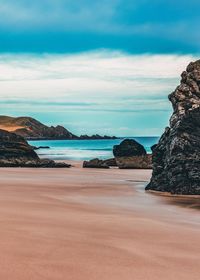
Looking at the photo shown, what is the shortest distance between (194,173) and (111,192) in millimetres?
3308

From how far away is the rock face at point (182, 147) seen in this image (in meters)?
17.5

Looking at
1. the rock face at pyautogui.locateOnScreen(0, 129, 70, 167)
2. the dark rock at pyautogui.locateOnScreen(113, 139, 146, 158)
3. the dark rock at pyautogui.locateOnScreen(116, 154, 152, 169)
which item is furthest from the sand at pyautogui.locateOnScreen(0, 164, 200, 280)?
the dark rock at pyautogui.locateOnScreen(113, 139, 146, 158)

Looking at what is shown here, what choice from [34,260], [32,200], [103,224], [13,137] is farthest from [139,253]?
[13,137]

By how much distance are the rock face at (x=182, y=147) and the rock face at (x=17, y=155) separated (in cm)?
1548

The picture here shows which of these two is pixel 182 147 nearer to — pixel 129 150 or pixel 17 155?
pixel 17 155

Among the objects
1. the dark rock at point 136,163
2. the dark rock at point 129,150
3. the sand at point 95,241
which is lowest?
the sand at point 95,241

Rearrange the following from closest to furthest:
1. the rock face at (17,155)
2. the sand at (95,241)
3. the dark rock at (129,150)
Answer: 1. the sand at (95,241)
2. the rock face at (17,155)
3. the dark rock at (129,150)

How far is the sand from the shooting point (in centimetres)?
537

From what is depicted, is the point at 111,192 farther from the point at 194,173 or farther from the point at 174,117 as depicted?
the point at 174,117

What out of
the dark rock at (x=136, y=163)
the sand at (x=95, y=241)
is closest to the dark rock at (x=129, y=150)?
the dark rock at (x=136, y=163)

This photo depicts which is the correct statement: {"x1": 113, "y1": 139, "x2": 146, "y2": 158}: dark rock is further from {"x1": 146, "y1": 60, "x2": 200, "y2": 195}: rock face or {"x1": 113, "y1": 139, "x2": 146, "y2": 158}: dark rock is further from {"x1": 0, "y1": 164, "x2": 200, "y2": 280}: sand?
{"x1": 0, "y1": 164, "x2": 200, "y2": 280}: sand

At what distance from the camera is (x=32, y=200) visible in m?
12.4

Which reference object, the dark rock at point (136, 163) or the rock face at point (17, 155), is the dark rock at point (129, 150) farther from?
the rock face at point (17, 155)

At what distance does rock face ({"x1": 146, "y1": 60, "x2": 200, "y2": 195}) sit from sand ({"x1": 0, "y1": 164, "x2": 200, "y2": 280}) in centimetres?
502
